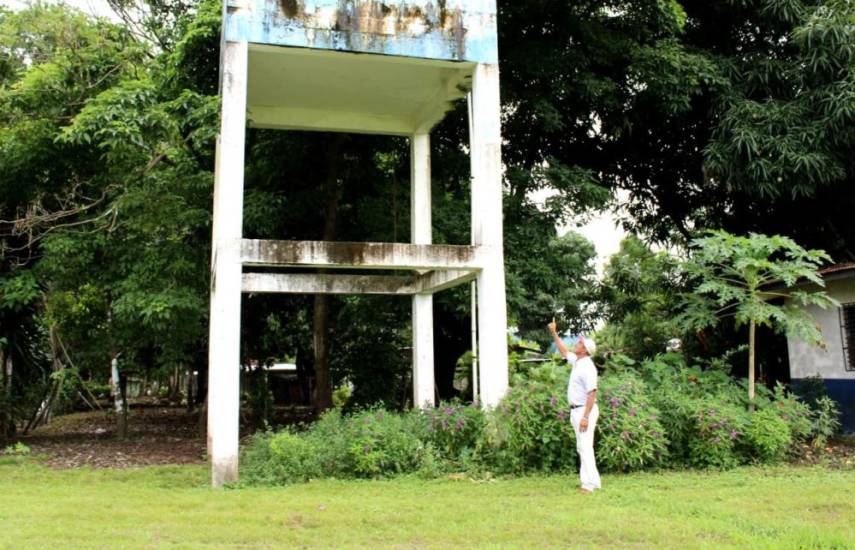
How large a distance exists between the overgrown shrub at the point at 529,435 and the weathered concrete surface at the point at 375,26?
4.77 metres

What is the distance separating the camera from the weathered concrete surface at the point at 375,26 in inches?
379

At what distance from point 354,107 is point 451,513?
7.77 metres

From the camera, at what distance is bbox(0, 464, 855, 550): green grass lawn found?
6.09 meters

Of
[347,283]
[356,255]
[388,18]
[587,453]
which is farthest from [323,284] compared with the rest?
[587,453]

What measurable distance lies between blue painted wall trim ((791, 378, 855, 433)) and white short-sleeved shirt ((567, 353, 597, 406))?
6.58 m

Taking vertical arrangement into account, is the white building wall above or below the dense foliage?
above

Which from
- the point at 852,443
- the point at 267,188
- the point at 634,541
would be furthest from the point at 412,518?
the point at 267,188

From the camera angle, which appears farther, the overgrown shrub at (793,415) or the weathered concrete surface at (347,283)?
the weathered concrete surface at (347,283)

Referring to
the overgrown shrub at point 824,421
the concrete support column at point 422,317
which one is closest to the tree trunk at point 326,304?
the concrete support column at point 422,317

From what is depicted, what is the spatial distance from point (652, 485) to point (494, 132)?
5095 millimetres

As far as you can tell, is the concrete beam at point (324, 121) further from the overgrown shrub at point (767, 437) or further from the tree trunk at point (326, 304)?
the overgrown shrub at point (767, 437)

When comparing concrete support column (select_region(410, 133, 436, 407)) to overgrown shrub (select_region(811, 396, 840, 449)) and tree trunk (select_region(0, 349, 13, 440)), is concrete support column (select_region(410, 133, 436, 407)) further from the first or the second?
tree trunk (select_region(0, 349, 13, 440))

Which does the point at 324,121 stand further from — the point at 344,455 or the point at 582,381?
the point at 582,381

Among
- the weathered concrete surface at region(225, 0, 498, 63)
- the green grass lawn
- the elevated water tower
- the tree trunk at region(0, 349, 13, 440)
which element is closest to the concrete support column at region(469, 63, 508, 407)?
the elevated water tower
